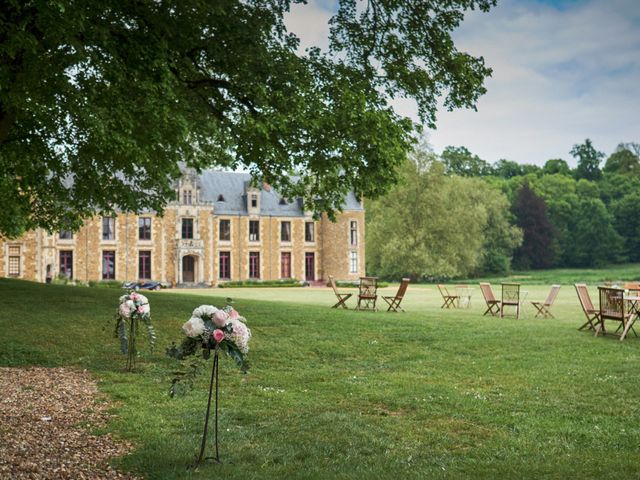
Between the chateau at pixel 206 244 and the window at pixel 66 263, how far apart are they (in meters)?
0.07

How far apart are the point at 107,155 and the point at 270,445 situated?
10.0 m

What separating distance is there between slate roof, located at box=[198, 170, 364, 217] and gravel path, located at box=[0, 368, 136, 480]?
40613 mm

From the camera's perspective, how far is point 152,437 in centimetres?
598

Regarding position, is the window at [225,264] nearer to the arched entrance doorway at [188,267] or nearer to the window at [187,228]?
the arched entrance doorway at [188,267]

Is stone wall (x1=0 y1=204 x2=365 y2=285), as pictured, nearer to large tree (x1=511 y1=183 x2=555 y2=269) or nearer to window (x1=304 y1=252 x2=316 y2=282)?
window (x1=304 y1=252 x2=316 y2=282)

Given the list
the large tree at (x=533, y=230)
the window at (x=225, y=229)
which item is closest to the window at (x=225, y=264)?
the window at (x=225, y=229)

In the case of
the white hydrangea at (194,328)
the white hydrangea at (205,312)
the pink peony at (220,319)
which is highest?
the white hydrangea at (205,312)

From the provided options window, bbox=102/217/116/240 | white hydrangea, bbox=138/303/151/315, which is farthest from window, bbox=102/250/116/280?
white hydrangea, bbox=138/303/151/315

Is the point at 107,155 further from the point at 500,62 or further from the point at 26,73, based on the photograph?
the point at 500,62

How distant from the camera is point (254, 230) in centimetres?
4997

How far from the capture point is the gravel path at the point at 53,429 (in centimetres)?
497

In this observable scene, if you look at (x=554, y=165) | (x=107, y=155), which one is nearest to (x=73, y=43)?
(x=107, y=155)

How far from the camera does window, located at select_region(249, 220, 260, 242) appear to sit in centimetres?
4981

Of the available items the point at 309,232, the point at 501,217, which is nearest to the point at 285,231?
the point at 309,232
